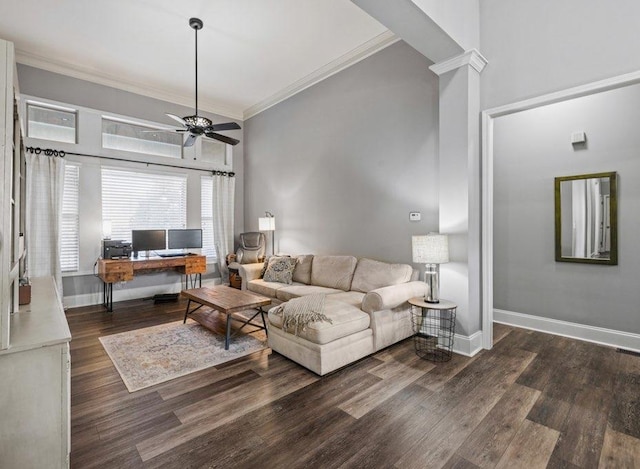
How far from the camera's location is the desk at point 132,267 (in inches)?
183

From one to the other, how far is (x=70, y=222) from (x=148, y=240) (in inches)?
43.0

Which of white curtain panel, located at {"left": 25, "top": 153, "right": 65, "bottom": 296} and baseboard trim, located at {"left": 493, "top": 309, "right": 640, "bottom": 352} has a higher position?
white curtain panel, located at {"left": 25, "top": 153, "right": 65, "bottom": 296}

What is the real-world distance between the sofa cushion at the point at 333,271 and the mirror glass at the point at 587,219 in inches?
96.0

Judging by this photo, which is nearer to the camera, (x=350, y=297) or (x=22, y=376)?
(x=22, y=376)

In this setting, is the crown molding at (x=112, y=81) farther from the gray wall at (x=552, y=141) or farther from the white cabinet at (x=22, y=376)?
the gray wall at (x=552, y=141)

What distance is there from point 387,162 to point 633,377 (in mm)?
→ 3062

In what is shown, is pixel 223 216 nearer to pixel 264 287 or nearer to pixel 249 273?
pixel 249 273

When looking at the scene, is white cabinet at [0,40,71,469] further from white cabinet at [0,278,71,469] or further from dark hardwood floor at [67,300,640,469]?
dark hardwood floor at [67,300,640,469]

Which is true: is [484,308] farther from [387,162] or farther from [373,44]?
[373,44]

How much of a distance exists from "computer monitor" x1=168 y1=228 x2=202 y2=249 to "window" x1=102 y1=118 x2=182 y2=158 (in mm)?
1423

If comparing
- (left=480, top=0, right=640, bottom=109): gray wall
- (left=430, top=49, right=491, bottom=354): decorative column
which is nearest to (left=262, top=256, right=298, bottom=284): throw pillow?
(left=430, top=49, right=491, bottom=354): decorative column

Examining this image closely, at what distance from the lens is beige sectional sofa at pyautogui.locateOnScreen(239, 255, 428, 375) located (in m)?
2.70

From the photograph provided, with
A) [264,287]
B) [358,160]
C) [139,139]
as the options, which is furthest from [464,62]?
[139,139]

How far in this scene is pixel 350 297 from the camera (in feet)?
11.7
